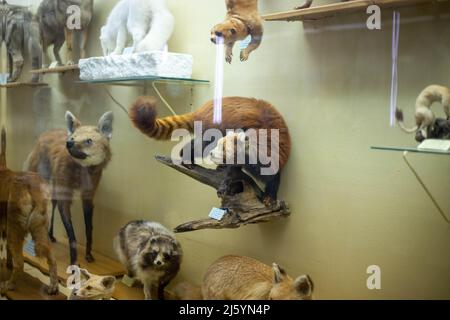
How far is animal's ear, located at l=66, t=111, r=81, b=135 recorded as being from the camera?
2125 mm

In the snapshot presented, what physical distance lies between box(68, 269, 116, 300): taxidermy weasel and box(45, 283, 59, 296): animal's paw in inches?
3.3

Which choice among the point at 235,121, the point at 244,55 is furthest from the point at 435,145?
the point at 244,55

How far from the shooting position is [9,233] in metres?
2.07

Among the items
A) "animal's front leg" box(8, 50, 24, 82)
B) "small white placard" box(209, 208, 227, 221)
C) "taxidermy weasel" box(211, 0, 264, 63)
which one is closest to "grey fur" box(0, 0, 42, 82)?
"animal's front leg" box(8, 50, 24, 82)

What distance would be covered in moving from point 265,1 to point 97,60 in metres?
0.75

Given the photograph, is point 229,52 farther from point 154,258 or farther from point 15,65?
point 15,65

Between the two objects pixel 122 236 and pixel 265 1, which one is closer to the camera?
pixel 265 1

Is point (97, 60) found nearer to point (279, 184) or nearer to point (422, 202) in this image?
point (279, 184)

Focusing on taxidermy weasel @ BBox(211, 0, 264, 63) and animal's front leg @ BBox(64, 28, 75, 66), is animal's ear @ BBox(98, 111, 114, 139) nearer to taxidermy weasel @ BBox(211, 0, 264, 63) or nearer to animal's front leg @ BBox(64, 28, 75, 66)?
animal's front leg @ BBox(64, 28, 75, 66)

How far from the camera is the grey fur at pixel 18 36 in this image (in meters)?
2.21

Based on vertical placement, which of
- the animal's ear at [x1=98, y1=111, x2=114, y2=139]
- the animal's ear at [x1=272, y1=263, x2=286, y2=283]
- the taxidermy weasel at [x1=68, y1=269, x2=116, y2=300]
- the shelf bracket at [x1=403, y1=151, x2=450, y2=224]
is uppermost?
the animal's ear at [x1=98, y1=111, x2=114, y2=139]

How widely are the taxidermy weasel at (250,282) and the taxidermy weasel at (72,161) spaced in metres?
0.63

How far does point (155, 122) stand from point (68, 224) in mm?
635
